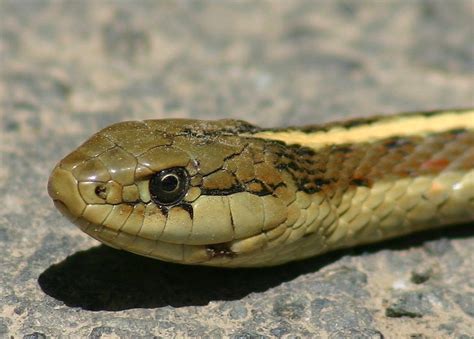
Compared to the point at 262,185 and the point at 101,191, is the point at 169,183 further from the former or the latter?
the point at 262,185

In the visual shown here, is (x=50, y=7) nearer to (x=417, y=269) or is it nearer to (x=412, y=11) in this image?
(x=412, y=11)

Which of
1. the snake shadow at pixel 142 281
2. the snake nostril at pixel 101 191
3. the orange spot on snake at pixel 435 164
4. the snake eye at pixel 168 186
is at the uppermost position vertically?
the orange spot on snake at pixel 435 164

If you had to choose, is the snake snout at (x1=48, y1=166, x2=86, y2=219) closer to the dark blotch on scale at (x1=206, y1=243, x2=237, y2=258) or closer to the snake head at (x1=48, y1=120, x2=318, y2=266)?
the snake head at (x1=48, y1=120, x2=318, y2=266)

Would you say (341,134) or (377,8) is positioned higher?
(377,8)

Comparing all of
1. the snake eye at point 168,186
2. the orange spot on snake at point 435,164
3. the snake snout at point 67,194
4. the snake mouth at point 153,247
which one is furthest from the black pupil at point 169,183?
the orange spot on snake at point 435,164

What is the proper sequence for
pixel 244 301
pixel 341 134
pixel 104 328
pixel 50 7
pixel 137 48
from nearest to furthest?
pixel 104 328, pixel 244 301, pixel 341 134, pixel 137 48, pixel 50 7

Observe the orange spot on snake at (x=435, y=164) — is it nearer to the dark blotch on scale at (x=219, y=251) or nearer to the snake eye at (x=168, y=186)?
the dark blotch on scale at (x=219, y=251)

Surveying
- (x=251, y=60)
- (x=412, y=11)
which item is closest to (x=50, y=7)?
(x=251, y=60)
